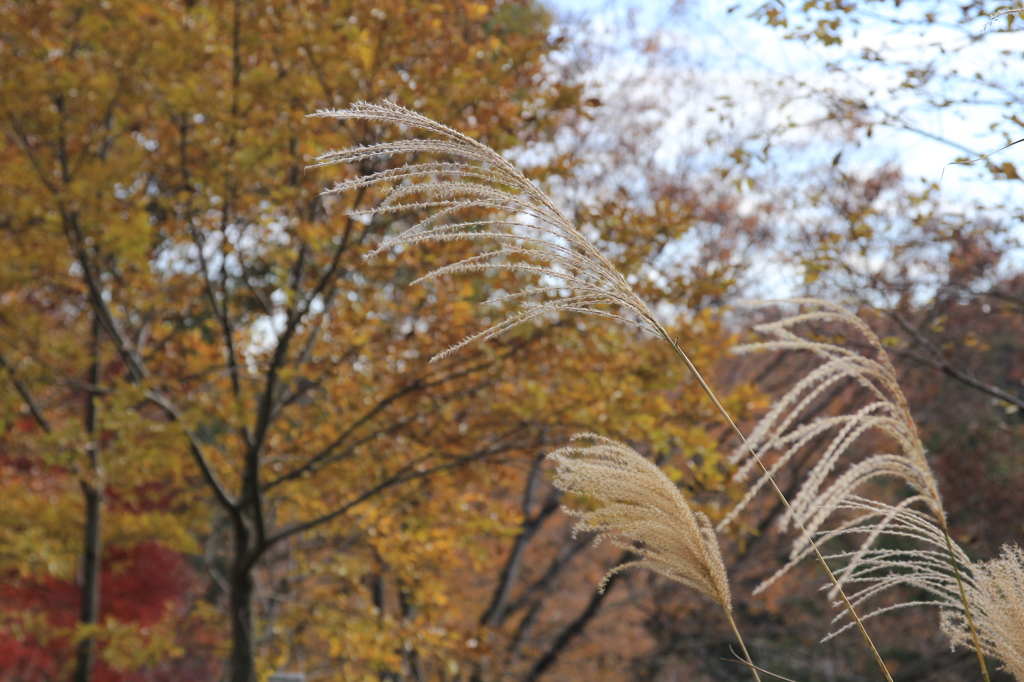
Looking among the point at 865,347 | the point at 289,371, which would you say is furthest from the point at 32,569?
the point at 865,347

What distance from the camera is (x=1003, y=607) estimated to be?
1.55 metres

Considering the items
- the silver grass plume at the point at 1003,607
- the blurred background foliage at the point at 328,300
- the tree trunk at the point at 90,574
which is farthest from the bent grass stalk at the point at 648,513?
the tree trunk at the point at 90,574

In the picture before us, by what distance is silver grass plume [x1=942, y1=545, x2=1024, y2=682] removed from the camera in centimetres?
154

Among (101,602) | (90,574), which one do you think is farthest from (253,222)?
(101,602)

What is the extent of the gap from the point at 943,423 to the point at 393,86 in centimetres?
760

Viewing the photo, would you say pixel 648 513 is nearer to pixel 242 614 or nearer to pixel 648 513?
pixel 648 513

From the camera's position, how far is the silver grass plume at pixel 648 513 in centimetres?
157

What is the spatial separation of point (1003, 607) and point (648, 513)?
2.28 ft

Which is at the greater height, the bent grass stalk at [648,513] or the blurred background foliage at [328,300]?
the blurred background foliage at [328,300]

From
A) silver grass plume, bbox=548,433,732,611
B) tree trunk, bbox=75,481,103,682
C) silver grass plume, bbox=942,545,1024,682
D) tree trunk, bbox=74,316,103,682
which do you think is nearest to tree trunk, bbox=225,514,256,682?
tree trunk, bbox=74,316,103,682

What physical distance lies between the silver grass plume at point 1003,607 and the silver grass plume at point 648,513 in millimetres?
482

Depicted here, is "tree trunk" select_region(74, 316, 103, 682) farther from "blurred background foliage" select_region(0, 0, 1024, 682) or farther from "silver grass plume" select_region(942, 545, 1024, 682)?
"silver grass plume" select_region(942, 545, 1024, 682)

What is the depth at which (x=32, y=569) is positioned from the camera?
20.0ft

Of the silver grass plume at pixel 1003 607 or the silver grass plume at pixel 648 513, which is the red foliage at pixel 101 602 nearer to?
the silver grass plume at pixel 648 513
